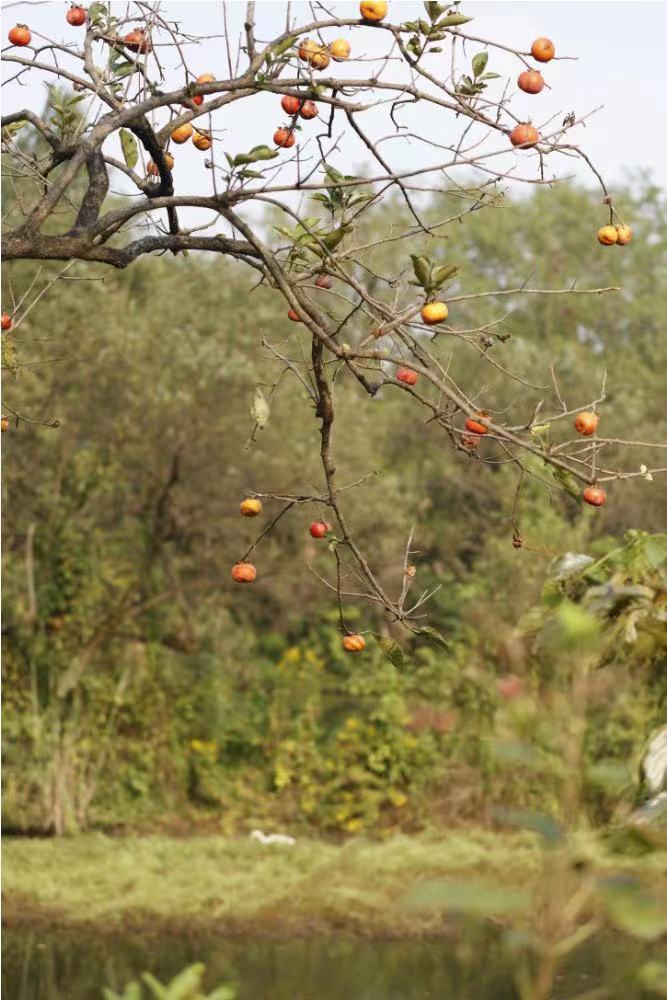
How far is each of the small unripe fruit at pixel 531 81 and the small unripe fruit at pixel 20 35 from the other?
1.11 m

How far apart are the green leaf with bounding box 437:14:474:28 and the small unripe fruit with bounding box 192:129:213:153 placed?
664 mm

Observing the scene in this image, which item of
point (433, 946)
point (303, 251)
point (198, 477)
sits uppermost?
point (303, 251)

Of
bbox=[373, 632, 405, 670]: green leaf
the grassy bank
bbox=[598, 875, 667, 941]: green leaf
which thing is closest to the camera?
bbox=[598, 875, 667, 941]: green leaf

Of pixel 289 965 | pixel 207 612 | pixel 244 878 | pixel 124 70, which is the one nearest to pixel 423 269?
pixel 124 70

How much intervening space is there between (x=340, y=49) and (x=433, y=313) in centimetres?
64

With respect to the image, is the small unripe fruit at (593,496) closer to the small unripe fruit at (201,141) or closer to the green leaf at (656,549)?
the green leaf at (656,549)

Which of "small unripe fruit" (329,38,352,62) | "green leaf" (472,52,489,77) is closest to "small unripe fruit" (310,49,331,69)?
"small unripe fruit" (329,38,352,62)

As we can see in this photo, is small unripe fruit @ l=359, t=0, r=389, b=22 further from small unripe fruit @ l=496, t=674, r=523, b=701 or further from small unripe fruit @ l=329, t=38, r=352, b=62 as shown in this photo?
small unripe fruit @ l=496, t=674, r=523, b=701

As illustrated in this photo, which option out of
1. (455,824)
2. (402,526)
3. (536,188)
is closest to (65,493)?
(402,526)

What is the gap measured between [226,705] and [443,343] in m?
4.12

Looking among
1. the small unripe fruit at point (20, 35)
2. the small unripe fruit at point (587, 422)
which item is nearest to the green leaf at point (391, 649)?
the small unripe fruit at point (587, 422)

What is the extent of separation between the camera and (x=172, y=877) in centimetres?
791

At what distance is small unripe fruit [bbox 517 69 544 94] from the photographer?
260 centimetres

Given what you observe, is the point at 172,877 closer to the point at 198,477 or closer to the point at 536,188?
the point at 198,477
